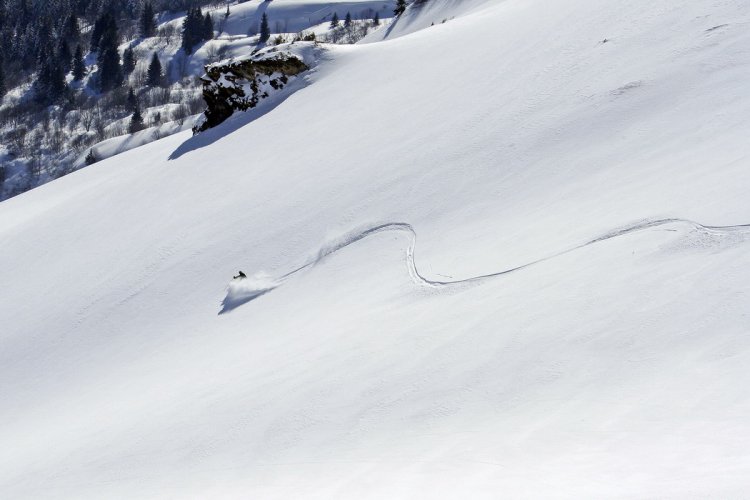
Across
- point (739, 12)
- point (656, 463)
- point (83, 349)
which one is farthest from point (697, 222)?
point (83, 349)

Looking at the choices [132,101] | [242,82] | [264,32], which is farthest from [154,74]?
[242,82]

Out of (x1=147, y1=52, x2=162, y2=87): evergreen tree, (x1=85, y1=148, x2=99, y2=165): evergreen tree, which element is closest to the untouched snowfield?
(x1=85, y1=148, x2=99, y2=165): evergreen tree

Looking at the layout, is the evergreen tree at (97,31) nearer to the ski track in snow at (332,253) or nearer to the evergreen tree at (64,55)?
the evergreen tree at (64,55)

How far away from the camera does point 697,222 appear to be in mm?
7984

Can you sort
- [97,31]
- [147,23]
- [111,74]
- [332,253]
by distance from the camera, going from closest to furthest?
[332,253] < [111,74] < [97,31] < [147,23]

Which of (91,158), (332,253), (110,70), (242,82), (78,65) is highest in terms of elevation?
(242,82)

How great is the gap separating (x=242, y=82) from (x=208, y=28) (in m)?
118

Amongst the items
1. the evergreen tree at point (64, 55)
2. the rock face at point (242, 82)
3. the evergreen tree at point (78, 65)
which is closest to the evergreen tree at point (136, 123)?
the evergreen tree at point (78, 65)

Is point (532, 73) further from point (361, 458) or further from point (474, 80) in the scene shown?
point (361, 458)

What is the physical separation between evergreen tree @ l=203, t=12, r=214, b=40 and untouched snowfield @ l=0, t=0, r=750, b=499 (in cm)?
12110

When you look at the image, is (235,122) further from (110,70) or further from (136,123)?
(110,70)

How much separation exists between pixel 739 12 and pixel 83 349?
1453 centimetres

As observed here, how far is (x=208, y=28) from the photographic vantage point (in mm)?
131750

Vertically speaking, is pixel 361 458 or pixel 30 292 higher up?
pixel 361 458
